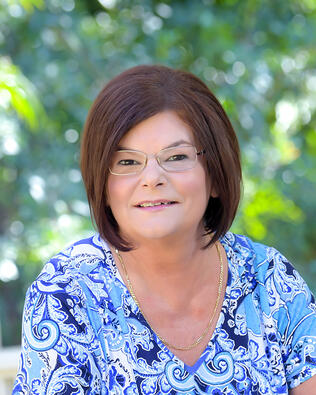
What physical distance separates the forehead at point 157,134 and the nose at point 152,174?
35 millimetres

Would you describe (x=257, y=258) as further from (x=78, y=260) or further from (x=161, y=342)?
(x=78, y=260)

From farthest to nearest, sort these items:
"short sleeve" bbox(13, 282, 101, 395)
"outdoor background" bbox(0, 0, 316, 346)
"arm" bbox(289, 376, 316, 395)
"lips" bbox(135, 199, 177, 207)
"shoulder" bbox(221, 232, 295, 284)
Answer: "outdoor background" bbox(0, 0, 316, 346)
"shoulder" bbox(221, 232, 295, 284)
"arm" bbox(289, 376, 316, 395)
"lips" bbox(135, 199, 177, 207)
"short sleeve" bbox(13, 282, 101, 395)

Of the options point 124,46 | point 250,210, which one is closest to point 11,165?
point 124,46

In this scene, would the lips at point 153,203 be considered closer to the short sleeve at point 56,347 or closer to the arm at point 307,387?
the short sleeve at point 56,347

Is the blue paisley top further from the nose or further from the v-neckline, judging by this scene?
the nose

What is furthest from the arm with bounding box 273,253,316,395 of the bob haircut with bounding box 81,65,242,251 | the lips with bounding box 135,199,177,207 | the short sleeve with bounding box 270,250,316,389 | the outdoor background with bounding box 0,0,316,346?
the outdoor background with bounding box 0,0,316,346

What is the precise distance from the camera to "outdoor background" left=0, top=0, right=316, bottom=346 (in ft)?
10.8

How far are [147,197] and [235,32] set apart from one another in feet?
6.85

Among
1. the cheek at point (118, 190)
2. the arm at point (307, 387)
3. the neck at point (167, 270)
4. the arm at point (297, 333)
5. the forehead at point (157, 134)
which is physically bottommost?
the arm at point (307, 387)

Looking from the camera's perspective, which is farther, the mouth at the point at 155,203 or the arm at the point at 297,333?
the arm at the point at 297,333

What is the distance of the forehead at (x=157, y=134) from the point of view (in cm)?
178

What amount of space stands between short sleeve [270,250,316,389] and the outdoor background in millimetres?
1410

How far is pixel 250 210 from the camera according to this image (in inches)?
138

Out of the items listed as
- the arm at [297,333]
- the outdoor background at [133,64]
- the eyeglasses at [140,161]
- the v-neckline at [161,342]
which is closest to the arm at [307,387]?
the arm at [297,333]
